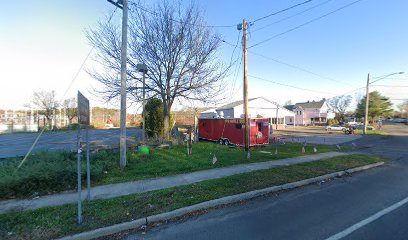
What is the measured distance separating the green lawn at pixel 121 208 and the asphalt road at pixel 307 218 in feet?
1.90

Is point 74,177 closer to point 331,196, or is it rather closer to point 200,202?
point 200,202

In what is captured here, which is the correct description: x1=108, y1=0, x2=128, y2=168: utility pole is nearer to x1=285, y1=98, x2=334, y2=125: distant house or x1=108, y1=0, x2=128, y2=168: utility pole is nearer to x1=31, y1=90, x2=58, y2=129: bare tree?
x1=31, y1=90, x2=58, y2=129: bare tree

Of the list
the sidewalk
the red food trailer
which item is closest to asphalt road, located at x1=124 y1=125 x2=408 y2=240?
the sidewalk

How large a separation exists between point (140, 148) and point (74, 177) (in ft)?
15.4

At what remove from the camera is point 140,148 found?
1073cm

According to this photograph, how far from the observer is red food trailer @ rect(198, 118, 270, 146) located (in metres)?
15.2

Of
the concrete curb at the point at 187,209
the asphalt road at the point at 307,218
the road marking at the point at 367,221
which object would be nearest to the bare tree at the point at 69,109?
the concrete curb at the point at 187,209

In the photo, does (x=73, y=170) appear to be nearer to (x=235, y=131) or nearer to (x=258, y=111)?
(x=235, y=131)

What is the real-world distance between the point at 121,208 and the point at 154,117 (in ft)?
41.8

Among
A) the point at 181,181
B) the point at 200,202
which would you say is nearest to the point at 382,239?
the point at 200,202

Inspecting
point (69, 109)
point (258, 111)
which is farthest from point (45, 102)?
point (258, 111)

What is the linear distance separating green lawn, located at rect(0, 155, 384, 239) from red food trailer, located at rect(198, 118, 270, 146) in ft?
27.1

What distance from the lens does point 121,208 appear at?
4445 millimetres

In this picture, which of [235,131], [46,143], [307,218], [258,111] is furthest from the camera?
[258,111]
